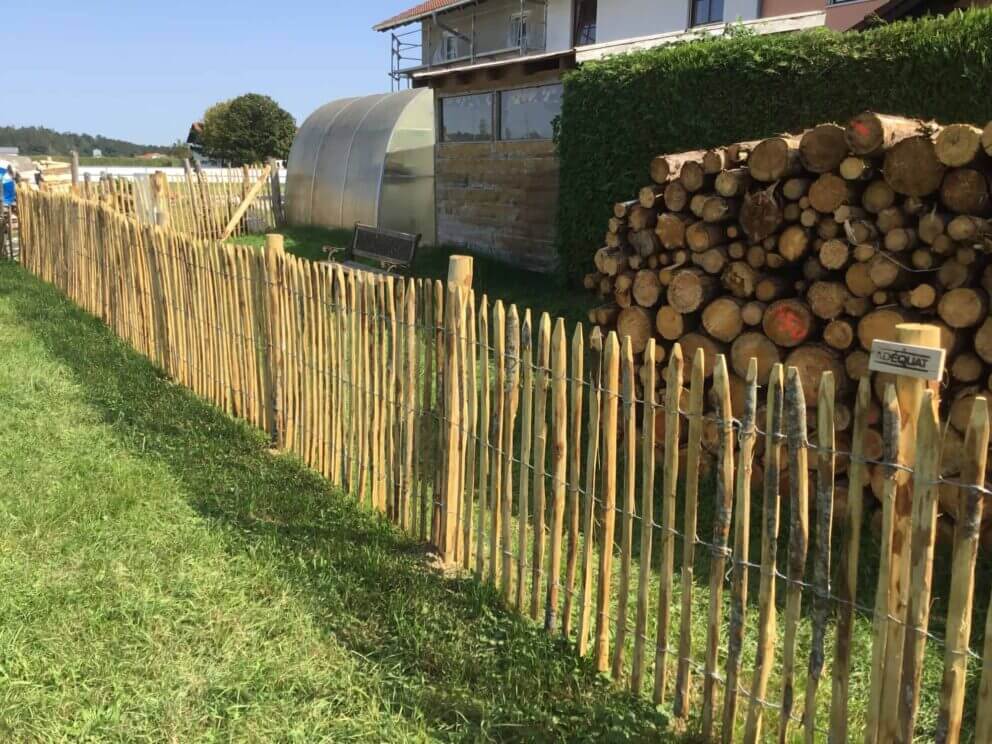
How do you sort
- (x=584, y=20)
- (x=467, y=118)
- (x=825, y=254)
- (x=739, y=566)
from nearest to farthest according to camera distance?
(x=739, y=566)
(x=825, y=254)
(x=467, y=118)
(x=584, y=20)

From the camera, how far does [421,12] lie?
32.4m

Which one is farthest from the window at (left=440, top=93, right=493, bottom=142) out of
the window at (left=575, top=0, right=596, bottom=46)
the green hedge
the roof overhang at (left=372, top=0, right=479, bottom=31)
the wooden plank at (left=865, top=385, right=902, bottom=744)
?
the roof overhang at (left=372, top=0, right=479, bottom=31)

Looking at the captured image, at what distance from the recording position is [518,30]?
29344mm

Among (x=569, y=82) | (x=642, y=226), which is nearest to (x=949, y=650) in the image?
(x=642, y=226)

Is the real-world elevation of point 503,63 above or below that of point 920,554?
above

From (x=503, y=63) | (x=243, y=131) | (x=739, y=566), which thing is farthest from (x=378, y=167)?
(x=243, y=131)

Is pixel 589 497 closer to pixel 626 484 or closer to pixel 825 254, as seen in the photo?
pixel 626 484

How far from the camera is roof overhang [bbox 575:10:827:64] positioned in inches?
324

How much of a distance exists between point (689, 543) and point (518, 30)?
29.7m

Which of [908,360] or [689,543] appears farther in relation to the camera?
[689,543]

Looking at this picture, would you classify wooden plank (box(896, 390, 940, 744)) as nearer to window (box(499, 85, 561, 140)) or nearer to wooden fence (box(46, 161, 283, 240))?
window (box(499, 85, 561, 140))

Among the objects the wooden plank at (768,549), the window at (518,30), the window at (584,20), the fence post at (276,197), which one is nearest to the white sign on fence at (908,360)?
the wooden plank at (768,549)

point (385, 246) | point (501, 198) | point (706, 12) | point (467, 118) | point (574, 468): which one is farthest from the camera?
point (706, 12)

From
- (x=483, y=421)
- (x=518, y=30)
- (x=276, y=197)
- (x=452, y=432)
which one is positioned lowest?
(x=452, y=432)
